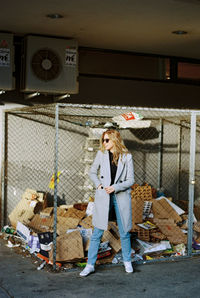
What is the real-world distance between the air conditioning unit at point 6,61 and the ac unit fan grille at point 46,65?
1.26ft

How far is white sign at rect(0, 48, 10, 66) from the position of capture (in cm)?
742

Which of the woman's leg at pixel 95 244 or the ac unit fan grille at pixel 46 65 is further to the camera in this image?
the ac unit fan grille at pixel 46 65

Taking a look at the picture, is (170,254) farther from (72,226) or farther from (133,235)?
(72,226)

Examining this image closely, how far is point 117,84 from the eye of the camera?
29.7ft

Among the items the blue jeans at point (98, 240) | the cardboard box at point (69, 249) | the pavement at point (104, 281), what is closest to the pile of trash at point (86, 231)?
the cardboard box at point (69, 249)

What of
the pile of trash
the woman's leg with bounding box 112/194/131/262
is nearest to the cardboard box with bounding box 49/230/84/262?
the pile of trash

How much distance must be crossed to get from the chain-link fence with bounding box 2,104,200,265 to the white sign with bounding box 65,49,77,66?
0.78 metres

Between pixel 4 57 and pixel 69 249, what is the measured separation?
11.0ft

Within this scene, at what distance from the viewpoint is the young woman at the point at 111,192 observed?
573cm

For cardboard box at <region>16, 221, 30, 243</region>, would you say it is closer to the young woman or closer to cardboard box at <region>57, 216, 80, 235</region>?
cardboard box at <region>57, 216, 80, 235</region>

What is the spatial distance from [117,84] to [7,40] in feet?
8.22

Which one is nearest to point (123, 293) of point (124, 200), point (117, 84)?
point (124, 200)

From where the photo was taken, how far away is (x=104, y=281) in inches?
222

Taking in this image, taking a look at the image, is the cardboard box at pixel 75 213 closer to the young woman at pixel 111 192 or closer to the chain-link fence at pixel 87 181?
the chain-link fence at pixel 87 181
